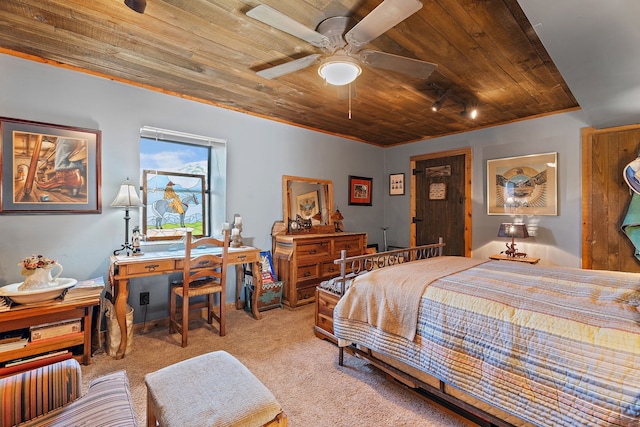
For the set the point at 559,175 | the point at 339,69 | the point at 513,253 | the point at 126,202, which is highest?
the point at 339,69

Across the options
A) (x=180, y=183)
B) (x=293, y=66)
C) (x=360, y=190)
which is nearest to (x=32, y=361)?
(x=180, y=183)

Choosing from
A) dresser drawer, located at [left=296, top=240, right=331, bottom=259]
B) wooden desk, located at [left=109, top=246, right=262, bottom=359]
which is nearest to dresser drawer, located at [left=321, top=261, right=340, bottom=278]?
dresser drawer, located at [left=296, top=240, right=331, bottom=259]

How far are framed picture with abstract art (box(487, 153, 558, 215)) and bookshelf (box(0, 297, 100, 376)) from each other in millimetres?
4693

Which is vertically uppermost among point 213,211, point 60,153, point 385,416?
point 60,153

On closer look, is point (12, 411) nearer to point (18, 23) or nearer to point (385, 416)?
point (385, 416)

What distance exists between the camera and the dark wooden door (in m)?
4.31

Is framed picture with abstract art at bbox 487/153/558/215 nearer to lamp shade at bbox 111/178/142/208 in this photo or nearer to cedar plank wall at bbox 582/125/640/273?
cedar plank wall at bbox 582/125/640/273

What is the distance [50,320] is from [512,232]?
4637 millimetres

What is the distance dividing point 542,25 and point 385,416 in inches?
90.3

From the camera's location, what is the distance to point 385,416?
1.67 meters

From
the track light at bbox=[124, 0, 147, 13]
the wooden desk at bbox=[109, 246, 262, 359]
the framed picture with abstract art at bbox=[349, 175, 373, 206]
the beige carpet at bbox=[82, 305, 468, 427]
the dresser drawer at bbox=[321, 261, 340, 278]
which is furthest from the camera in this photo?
the framed picture with abstract art at bbox=[349, 175, 373, 206]

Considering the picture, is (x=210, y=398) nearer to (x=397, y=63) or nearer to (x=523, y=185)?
(x=397, y=63)

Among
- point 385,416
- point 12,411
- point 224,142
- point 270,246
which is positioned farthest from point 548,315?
point 224,142

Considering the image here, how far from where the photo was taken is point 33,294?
77.9 inches
